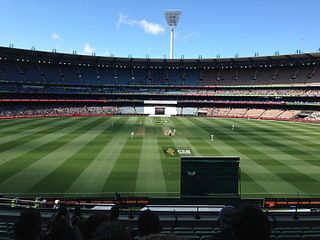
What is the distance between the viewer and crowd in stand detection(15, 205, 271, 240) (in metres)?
2.72

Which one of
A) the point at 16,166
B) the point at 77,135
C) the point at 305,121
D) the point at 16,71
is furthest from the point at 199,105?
the point at 16,166

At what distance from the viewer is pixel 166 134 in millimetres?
50031

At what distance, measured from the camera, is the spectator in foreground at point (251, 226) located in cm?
321

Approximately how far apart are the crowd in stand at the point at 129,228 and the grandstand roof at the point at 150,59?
86111 mm

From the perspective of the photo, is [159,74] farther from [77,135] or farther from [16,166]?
[16,166]

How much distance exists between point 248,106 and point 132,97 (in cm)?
3319

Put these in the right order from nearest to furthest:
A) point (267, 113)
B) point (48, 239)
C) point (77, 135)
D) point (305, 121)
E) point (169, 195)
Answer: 1. point (48, 239)
2. point (169, 195)
3. point (77, 135)
4. point (305, 121)
5. point (267, 113)

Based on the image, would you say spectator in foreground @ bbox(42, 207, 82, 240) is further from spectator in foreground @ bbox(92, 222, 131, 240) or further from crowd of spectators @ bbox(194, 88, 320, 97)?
crowd of spectators @ bbox(194, 88, 320, 97)

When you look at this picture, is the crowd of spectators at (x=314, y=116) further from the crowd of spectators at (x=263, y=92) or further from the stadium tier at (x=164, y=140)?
the crowd of spectators at (x=263, y=92)

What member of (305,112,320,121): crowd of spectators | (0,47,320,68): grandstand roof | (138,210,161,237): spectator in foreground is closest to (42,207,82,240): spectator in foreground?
(138,210,161,237): spectator in foreground

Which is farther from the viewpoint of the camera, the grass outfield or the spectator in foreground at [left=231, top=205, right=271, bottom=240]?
the grass outfield

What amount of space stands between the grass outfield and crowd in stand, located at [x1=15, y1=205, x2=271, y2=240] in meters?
17.7

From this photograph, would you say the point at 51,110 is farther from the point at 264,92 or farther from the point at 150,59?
the point at 264,92

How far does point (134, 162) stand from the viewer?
31297 millimetres
